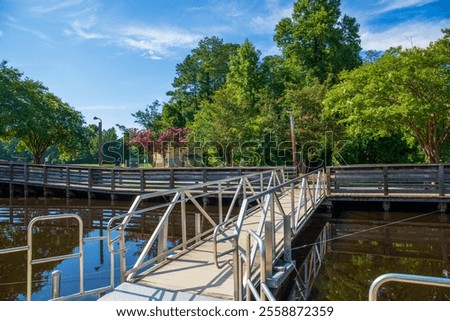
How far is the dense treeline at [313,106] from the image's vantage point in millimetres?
13625

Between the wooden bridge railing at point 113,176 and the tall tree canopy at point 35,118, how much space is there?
514cm

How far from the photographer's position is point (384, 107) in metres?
13.7

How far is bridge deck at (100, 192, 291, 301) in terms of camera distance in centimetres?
389

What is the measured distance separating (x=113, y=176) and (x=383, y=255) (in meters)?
12.4

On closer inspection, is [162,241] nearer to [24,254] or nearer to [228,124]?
[24,254]

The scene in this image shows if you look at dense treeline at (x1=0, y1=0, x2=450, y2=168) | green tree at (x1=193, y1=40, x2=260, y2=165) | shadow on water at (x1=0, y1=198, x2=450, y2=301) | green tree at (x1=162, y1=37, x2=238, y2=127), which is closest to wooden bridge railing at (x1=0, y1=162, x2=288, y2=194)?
shadow on water at (x1=0, y1=198, x2=450, y2=301)

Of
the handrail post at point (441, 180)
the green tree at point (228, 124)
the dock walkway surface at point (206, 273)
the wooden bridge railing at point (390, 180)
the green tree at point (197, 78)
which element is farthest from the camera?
the green tree at point (197, 78)

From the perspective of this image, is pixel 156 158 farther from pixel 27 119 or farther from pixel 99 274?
pixel 99 274

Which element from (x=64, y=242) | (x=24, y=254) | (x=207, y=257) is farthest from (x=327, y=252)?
(x=24, y=254)

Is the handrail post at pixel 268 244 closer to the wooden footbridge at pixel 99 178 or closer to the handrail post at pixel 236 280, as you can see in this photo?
the handrail post at pixel 236 280

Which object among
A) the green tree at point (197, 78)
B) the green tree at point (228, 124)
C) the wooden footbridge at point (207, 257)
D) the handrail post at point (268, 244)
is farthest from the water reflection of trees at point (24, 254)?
the green tree at point (197, 78)

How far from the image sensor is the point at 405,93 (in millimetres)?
13352
